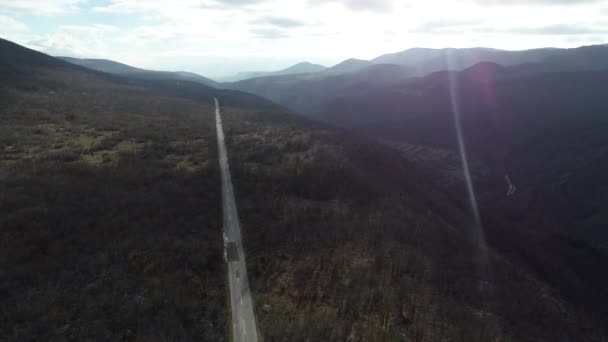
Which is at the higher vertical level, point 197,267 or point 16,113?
point 16,113

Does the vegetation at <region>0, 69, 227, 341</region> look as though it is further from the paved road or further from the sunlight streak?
the sunlight streak

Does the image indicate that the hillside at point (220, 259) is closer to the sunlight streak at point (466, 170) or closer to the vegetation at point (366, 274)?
the vegetation at point (366, 274)

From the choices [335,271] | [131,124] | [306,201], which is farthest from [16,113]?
[335,271]

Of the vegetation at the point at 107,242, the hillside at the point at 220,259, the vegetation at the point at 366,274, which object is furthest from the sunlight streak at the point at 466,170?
the vegetation at the point at 107,242

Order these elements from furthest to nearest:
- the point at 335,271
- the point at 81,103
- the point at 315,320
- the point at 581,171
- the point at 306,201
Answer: the point at 581,171 → the point at 81,103 → the point at 306,201 → the point at 335,271 → the point at 315,320

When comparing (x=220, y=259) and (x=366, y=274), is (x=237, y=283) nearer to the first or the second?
(x=220, y=259)

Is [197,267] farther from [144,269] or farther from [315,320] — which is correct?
[315,320]

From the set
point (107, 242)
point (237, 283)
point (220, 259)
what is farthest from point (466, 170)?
point (107, 242)

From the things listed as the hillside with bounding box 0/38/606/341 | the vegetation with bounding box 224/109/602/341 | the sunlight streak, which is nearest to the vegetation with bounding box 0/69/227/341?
the hillside with bounding box 0/38/606/341

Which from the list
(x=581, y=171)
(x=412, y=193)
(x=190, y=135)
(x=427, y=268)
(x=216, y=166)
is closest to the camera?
(x=427, y=268)
